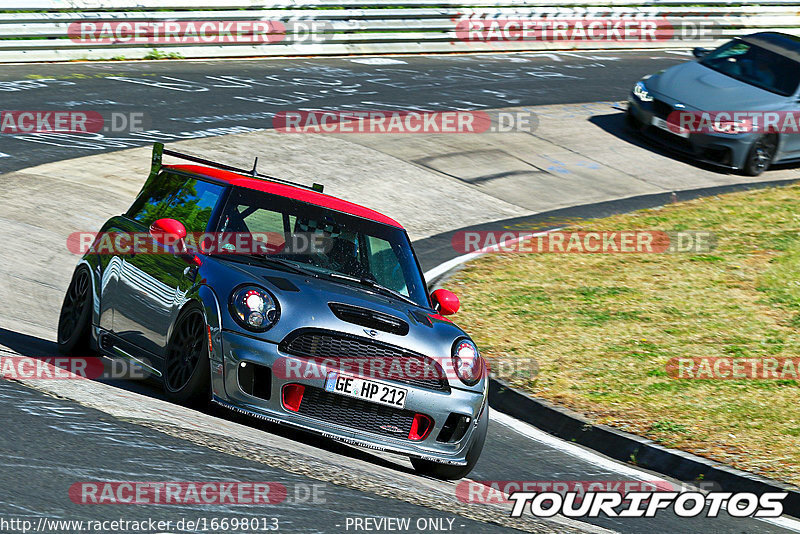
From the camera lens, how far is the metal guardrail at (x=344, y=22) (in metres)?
19.2

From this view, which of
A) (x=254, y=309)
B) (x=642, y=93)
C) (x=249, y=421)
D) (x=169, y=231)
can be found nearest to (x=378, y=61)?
(x=642, y=93)

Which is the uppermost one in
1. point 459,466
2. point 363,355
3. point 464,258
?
point 363,355

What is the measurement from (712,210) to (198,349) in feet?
36.0

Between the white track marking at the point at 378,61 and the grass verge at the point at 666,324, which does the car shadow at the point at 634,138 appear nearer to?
the grass verge at the point at 666,324

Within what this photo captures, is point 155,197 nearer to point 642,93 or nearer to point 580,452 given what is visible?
point 580,452

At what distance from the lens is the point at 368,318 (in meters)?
6.60

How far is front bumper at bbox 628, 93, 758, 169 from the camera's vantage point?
58.3 feet

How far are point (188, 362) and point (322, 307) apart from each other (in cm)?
86

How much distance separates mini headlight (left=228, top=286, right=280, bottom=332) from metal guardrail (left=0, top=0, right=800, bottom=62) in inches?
537

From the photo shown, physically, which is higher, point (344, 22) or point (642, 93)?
point (344, 22)

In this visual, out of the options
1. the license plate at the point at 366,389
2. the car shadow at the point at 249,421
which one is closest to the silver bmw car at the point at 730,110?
the car shadow at the point at 249,421

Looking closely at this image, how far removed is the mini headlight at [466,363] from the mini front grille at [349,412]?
1.43 feet

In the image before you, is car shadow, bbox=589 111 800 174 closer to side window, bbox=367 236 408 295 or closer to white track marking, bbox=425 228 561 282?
white track marking, bbox=425 228 561 282

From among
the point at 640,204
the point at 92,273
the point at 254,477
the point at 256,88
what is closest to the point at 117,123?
the point at 256,88
